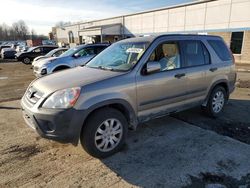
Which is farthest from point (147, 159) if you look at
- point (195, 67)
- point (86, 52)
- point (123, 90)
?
point (86, 52)

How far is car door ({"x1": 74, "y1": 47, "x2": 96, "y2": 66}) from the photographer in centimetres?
987

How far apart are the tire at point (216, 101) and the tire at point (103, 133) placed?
2.42 m

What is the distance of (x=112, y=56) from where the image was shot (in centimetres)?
445

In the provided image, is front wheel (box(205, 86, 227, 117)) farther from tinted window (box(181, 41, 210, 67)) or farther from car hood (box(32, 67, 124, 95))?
car hood (box(32, 67, 124, 95))

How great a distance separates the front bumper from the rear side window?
3.54 m

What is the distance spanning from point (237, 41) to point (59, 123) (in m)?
19.2

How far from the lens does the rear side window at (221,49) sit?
5156mm

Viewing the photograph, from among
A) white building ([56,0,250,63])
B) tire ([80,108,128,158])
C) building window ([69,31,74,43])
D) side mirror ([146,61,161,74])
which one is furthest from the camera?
building window ([69,31,74,43])

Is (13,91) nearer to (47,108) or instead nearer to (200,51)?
(47,108)

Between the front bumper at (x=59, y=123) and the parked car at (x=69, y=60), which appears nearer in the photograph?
the front bumper at (x=59, y=123)

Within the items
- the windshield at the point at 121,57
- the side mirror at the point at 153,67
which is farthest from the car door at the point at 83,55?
the side mirror at the point at 153,67

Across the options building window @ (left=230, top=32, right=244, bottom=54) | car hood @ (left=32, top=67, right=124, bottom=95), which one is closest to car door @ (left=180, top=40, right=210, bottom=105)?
car hood @ (left=32, top=67, right=124, bottom=95)

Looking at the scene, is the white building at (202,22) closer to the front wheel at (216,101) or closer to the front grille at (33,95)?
the front wheel at (216,101)

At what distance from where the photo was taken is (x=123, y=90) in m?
3.53
